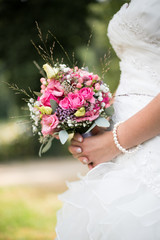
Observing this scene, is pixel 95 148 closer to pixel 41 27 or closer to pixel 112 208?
pixel 112 208

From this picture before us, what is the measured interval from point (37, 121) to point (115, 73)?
8115 mm

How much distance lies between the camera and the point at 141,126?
150cm

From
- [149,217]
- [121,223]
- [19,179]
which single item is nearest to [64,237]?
[121,223]

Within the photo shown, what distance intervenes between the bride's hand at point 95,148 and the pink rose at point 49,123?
0.18 metres

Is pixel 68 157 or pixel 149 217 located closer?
pixel 149 217

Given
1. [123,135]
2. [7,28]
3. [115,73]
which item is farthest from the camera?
[115,73]

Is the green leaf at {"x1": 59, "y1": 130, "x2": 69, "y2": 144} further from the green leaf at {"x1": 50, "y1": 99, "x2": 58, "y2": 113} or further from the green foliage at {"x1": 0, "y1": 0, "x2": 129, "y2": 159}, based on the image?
the green foliage at {"x1": 0, "y1": 0, "x2": 129, "y2": 159}

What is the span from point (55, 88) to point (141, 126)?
1.72ft

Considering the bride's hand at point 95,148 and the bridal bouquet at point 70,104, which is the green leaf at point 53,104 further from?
the bride's hand at point 95,148

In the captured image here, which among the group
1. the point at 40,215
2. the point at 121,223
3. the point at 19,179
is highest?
the point at 121,223

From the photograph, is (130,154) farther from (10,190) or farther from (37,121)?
(10,190)

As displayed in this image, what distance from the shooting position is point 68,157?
1145cm

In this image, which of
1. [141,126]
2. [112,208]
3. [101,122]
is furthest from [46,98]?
[112,208]

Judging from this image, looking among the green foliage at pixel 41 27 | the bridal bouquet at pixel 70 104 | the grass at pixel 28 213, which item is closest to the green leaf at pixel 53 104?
the bridal bouquet at pixel 70 104
